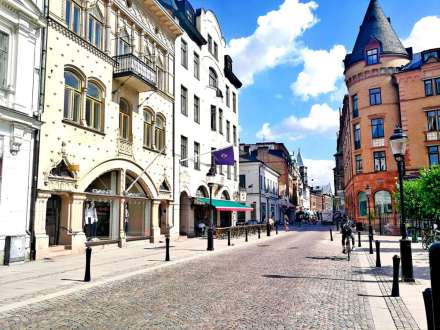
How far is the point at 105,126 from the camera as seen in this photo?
756 inches

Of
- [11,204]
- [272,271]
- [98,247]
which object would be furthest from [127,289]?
[98,247]

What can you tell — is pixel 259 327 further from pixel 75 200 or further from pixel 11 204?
pixel 75 200

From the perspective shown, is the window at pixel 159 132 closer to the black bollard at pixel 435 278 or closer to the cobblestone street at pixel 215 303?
the cobblestone street at pixel 215 303

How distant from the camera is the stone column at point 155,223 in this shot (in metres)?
23.5

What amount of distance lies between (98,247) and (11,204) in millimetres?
5565

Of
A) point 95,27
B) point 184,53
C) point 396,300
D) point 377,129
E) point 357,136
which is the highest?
point 184,53

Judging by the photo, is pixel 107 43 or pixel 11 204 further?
pixel 107 43

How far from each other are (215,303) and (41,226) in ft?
32.3

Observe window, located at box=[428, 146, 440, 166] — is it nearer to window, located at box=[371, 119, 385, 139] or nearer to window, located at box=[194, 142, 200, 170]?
window, located at box=[371, 119, 385, 139]

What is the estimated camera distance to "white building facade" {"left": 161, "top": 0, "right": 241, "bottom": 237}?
2847 cm

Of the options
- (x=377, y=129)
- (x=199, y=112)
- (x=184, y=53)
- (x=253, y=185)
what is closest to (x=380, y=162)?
(x=377, y=129)

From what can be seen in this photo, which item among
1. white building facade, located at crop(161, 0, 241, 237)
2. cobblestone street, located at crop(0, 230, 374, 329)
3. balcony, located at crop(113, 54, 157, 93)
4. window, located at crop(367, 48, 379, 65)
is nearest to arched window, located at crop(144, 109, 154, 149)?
white building facade, located at crop(161, 0, 241, 237)

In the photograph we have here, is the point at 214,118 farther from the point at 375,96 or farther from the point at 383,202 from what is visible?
the point at 383,202

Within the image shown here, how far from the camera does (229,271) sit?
12.2m
